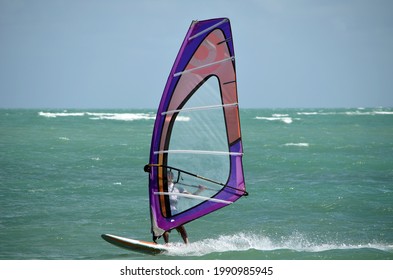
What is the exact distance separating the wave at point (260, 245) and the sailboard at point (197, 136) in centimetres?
90

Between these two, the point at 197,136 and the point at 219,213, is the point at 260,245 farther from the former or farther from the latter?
the point at 197,136

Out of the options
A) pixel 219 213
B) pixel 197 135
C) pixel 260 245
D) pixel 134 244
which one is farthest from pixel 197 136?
pixel 219 213

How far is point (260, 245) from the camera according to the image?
6.54 metres

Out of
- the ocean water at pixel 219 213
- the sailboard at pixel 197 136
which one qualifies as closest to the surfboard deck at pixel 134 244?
the sailboard at pixel 197 136

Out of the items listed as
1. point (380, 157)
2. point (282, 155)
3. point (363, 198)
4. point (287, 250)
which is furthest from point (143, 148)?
point (287, 250)

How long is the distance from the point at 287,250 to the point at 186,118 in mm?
2326

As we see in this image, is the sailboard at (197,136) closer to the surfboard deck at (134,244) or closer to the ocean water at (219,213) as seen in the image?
the surfboard deck at (134,244)

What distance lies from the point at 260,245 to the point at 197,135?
6.65 ft

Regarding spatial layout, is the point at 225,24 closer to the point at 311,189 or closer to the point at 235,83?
the point at 235,83

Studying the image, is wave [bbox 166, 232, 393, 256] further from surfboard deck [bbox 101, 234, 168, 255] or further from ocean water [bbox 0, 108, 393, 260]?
surfboard deck [bbox 101, 234, 168, 255]

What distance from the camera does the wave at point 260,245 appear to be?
6.25 m

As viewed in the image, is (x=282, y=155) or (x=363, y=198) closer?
(x=363, y=198)

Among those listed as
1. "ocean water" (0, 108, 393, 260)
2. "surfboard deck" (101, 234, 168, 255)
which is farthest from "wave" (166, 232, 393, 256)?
"surfboard deck" (101, 234, 168, 255)

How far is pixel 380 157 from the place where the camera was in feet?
53.1
